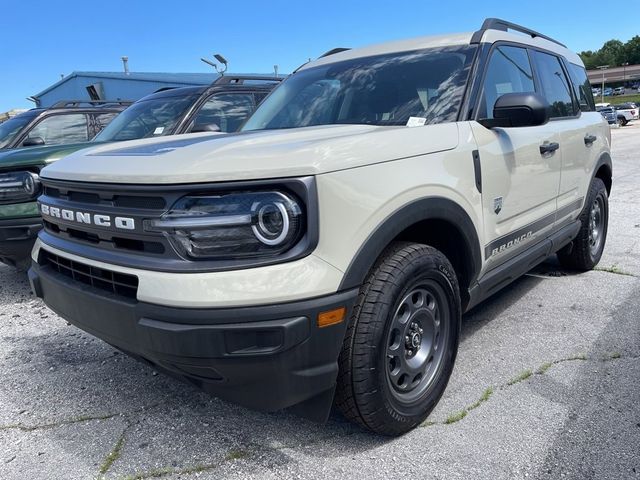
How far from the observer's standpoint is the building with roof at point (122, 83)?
27281 mm

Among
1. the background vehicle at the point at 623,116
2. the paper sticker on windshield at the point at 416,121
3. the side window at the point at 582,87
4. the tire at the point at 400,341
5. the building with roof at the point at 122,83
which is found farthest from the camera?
the background vehicle at the point at 623,116

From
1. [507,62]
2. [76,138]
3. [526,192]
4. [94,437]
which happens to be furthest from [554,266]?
[76,138]

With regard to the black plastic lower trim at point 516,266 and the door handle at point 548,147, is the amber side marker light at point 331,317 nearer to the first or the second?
the black plastic lower trim at point 516,266

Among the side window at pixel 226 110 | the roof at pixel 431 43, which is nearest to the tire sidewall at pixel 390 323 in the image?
the roof at pixel 431 43

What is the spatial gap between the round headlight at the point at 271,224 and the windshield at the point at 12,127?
5.63 m

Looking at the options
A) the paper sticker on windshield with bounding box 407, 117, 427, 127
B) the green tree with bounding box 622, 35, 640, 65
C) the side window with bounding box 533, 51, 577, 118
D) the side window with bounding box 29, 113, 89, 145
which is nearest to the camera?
the paper sticker on windshield with bounding box 407, 117, 427, 127

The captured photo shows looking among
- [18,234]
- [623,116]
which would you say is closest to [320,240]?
[18,234]

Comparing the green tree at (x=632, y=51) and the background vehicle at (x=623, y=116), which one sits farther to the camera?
the green tree at (x=632, y=51)

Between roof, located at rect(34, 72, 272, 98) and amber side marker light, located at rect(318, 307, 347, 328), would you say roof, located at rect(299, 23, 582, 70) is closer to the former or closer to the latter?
amber side marker light, located at rect(318, 307, 347, 328)

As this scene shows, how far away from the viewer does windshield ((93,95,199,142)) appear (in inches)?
227

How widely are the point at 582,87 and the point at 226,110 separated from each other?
12.4 ft

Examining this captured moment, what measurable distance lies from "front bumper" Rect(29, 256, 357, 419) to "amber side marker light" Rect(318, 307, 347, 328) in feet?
0.06

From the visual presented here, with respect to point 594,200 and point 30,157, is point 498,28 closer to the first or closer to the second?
point 594,200

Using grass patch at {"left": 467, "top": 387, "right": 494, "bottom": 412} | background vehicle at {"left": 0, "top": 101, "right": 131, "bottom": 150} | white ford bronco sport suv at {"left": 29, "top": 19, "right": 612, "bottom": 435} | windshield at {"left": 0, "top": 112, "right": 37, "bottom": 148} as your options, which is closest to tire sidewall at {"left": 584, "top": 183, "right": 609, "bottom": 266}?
white ford bronco sport suv at {"left": 29, "top": 19, "right": 612, "bottom": 435}
